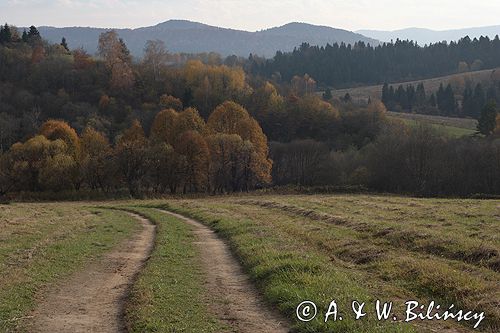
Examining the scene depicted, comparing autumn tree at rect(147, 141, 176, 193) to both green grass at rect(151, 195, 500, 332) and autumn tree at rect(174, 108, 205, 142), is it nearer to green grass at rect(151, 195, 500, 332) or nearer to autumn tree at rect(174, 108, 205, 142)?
autumn tree at rect(174, 108, 205, 142)

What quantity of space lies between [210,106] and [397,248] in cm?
10928

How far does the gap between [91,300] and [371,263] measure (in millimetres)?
9465

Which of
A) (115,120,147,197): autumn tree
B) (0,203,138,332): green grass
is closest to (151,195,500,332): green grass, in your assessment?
(0,203,138,332): green grass

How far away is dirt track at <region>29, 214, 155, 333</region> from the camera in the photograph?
11.3 metres

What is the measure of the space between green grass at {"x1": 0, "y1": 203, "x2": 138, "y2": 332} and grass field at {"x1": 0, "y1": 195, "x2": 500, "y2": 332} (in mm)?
44

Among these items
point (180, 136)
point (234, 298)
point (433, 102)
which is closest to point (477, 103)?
point (433, 102)

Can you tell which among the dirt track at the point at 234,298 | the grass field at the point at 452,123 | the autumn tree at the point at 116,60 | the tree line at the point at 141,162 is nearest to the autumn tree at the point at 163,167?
the tree line at the point at 141,162

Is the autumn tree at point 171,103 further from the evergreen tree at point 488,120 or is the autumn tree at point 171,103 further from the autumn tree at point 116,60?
the evergreen tree at point 488,120

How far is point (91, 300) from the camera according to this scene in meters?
13.6

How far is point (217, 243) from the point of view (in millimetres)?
24188

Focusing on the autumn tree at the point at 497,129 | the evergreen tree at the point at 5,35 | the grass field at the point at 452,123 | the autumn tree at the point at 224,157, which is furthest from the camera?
the evergreen tree at the point at 5,35

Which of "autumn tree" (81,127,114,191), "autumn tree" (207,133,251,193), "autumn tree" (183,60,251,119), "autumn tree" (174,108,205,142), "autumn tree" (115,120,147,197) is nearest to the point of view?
"autumn tree" (115,120,147,197)

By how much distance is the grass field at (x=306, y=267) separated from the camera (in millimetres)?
11484

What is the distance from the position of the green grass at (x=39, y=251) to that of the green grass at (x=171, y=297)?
8.77 feet
